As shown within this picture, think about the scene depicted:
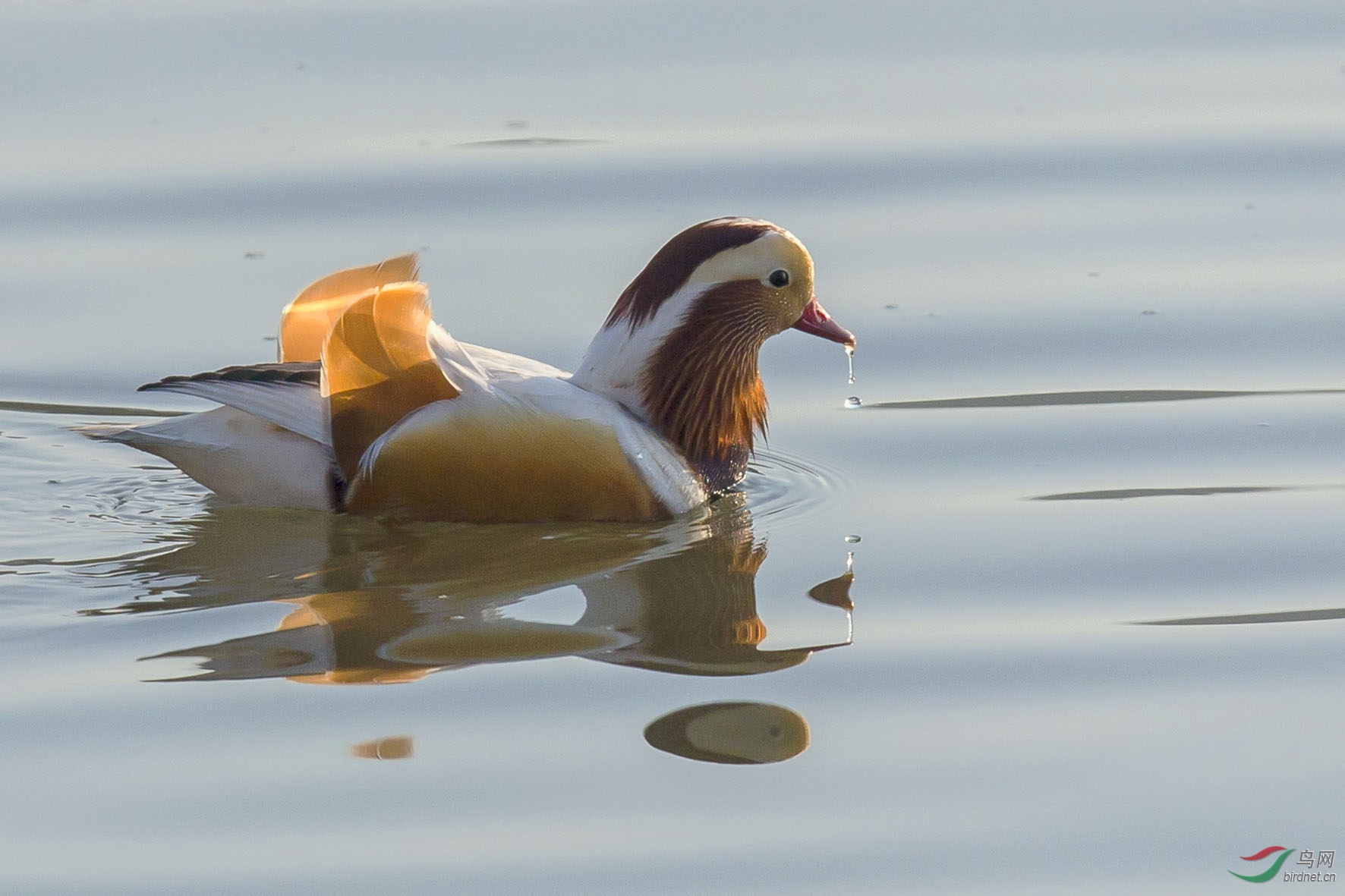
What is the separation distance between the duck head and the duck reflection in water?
13.0 inches

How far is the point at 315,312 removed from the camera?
24.3ft

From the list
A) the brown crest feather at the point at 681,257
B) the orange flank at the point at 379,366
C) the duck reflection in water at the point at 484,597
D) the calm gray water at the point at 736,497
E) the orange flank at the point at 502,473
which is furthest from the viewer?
the brown crest feather at the point at 681,257

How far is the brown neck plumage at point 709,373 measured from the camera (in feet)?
24.2

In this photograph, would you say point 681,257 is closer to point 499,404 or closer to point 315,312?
point 499,404

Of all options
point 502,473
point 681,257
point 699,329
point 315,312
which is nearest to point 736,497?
point 699,329

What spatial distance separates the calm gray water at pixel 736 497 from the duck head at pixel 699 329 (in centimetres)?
37

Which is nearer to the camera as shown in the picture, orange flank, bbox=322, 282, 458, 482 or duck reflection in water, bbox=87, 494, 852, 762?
duck reflection in water, bbox=87, 494, 852, 762

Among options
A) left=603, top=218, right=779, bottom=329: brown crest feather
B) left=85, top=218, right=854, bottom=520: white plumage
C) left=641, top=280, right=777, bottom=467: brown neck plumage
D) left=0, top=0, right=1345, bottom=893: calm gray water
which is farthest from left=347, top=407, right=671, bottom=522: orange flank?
left=603, top=218, right=779, bottom=329: brown crest feather

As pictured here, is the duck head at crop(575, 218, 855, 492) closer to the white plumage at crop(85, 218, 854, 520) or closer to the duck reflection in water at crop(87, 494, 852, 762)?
the white plumage at crop(85, 218, 854, 520)

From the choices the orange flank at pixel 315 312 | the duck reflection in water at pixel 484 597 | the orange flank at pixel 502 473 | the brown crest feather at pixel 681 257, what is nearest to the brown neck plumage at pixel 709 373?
the brown crest feather at pixel 681 257

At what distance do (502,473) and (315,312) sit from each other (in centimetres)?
99

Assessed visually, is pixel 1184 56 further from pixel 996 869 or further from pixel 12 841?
pixel 12 841

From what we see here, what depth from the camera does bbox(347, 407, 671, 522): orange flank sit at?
6.89 meters

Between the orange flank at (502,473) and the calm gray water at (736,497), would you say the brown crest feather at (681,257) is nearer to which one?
the orange flank at (502,473)
